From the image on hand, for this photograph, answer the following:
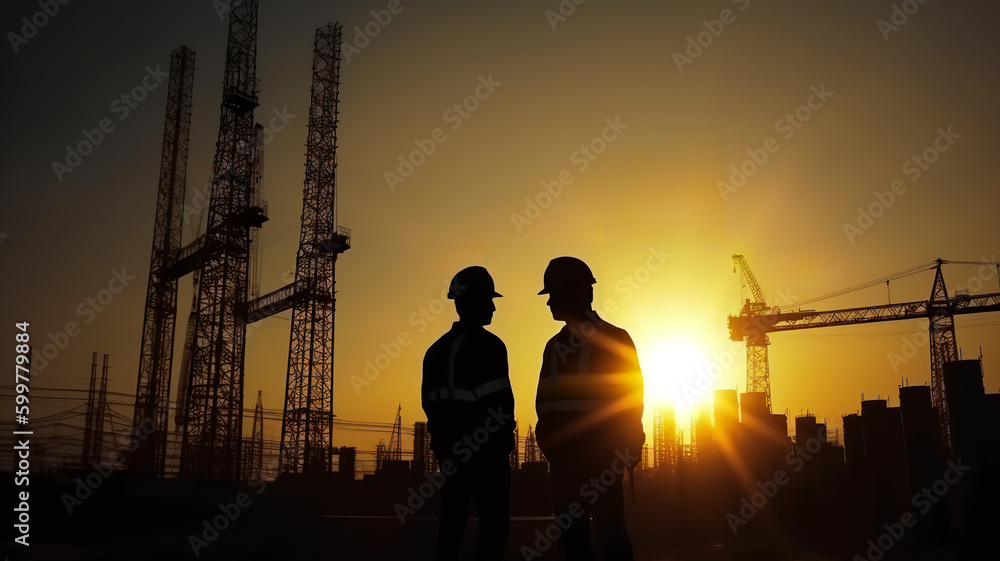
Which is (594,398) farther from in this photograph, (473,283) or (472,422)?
(473,283)

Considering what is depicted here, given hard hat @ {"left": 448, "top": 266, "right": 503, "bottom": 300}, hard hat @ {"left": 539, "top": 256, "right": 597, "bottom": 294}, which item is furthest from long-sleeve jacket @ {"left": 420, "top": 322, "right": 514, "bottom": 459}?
hard hat @ {"left": 539, "top": 256, "right": 597, "bottom": 294}

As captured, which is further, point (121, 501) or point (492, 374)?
point (121, 501)

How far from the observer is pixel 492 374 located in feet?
14.7

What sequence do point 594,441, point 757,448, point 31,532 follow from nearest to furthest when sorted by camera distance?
point 594,441, point 31,532, point 757,448

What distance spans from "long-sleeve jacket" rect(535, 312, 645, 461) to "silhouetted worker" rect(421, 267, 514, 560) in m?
0.30

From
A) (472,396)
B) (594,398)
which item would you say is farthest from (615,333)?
(472,396)

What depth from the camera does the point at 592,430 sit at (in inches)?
163

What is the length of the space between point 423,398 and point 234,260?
45721 millimetres

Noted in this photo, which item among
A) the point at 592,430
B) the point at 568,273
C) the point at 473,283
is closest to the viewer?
the point at 592,430

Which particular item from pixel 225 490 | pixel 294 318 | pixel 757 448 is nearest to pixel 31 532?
pixel 225 490

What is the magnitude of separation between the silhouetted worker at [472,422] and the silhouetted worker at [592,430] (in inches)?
11.1

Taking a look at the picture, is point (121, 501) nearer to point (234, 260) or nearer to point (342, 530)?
point (342, 530)

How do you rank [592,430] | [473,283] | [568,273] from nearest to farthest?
[592,430]
[568,273]
[473,283]

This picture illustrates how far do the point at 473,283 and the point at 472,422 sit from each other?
0.83 metres
